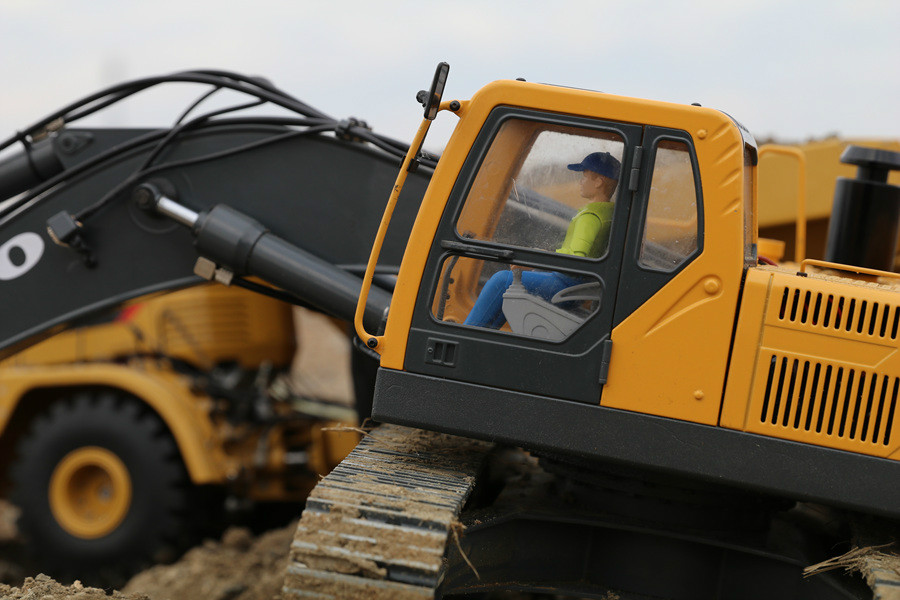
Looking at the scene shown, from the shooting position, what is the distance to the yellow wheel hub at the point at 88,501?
6.38m

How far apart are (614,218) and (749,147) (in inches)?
35.2

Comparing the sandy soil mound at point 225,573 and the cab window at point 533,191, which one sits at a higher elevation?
the cab window at point 533,191

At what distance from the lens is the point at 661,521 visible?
388 cm

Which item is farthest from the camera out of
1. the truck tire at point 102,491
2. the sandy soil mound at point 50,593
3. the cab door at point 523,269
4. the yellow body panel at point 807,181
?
the yellow body panel at point 807,181

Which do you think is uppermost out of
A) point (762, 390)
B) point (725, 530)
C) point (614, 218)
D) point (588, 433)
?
point (614, 218)

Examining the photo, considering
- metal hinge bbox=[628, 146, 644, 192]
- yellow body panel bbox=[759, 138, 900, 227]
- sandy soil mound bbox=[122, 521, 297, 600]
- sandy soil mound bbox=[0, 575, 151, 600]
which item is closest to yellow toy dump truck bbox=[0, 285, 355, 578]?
sandy soil mound bbox=[122, 521, 297, 600]

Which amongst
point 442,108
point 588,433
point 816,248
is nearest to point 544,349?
point 588,433

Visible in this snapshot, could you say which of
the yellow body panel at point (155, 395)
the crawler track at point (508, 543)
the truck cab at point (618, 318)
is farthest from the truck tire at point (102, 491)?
the truck cab at point (618, 318)

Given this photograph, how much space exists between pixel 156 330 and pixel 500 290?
4.40 metres

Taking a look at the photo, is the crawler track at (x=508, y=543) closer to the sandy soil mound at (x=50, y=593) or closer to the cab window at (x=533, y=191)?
the cab window at (x=533, y=191)

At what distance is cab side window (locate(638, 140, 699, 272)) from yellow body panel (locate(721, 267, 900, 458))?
283 millimetres

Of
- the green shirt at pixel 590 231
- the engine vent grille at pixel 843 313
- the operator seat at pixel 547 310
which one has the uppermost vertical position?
the green shirt at pixel 590 231

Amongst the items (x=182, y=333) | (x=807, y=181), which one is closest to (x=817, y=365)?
(x=807, y=181)

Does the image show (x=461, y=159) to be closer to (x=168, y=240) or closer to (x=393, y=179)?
(x=393, y=179)
